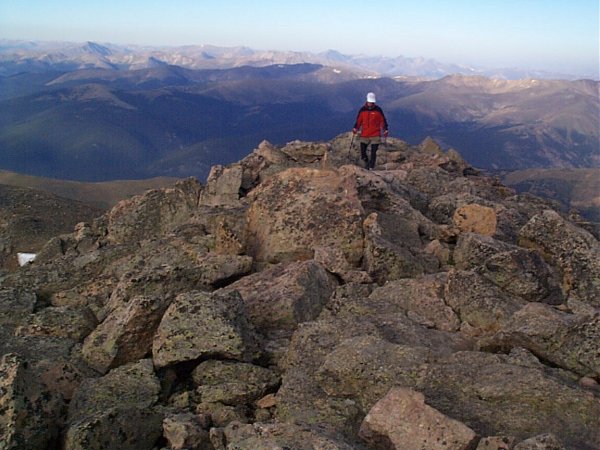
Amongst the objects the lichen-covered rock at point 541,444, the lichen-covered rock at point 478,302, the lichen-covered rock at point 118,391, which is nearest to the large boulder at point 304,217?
the lichen-covered rock at point 478,302

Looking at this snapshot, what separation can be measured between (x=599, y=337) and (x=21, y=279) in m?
16.5

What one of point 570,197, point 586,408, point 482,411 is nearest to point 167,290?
point 482,411

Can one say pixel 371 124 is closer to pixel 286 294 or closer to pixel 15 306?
pixel 286 294

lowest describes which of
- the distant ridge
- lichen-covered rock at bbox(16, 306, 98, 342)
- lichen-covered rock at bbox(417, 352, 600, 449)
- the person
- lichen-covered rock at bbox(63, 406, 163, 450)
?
the distant ridge

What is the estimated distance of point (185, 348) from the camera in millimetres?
9938

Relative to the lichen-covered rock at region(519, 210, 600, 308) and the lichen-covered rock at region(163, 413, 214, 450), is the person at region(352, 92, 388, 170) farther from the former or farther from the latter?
the lichen-covered rock at region(163, 413, 214, 450)

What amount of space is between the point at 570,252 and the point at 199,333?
37.2ft

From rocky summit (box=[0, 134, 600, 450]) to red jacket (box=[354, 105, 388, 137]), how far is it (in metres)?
8.88

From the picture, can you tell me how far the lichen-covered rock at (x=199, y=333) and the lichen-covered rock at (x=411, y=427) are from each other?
10.9 ft

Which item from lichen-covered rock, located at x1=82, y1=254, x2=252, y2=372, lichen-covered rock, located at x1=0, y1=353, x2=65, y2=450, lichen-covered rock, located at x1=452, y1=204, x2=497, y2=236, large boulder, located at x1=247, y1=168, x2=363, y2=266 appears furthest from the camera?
lichen-covered rock, located at x1=452, y1=204, x2=497, y2=236

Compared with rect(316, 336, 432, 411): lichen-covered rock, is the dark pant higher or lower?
higher

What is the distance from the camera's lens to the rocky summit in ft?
25.8

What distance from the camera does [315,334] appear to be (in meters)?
11.0

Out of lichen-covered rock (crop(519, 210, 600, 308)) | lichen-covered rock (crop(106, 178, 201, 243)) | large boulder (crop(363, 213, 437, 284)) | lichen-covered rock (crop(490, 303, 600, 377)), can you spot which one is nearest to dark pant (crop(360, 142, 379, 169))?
lichen-covered rock (crop(106, 178, 201, 243))
